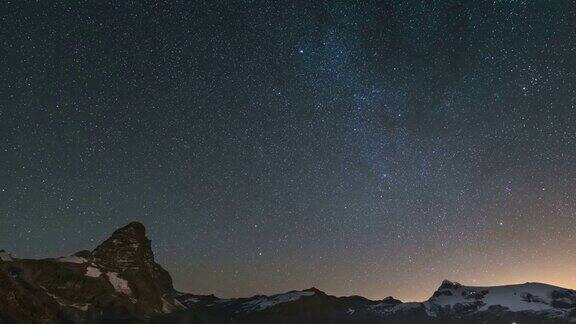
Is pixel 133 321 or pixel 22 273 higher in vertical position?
pixel 22 273

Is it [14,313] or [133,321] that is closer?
[14,313]

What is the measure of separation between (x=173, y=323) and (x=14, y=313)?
74.6 m

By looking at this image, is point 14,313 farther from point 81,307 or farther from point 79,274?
point 79,274

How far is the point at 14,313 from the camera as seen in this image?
127 meters

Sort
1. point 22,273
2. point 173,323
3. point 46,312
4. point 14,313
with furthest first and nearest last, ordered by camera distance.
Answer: point 173,323 → point 22,273 → point 46,312 → point 14,313

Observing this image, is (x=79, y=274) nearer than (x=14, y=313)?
No

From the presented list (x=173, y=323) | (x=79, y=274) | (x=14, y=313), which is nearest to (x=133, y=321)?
(x=173, y=323)

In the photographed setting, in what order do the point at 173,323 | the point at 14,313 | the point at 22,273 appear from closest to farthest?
the point at 14,313, the point at 22,273, the point at 173,323

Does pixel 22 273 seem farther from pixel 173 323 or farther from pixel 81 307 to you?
pixel 173 323

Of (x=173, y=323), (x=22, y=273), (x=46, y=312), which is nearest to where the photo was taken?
(x=46, y=312)

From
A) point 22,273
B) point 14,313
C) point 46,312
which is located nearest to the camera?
point 14,313

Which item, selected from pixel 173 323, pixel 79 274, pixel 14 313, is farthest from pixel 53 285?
pixel 14 313

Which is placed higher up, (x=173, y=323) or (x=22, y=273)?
(x=22, y=273)

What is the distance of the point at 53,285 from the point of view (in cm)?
18400
